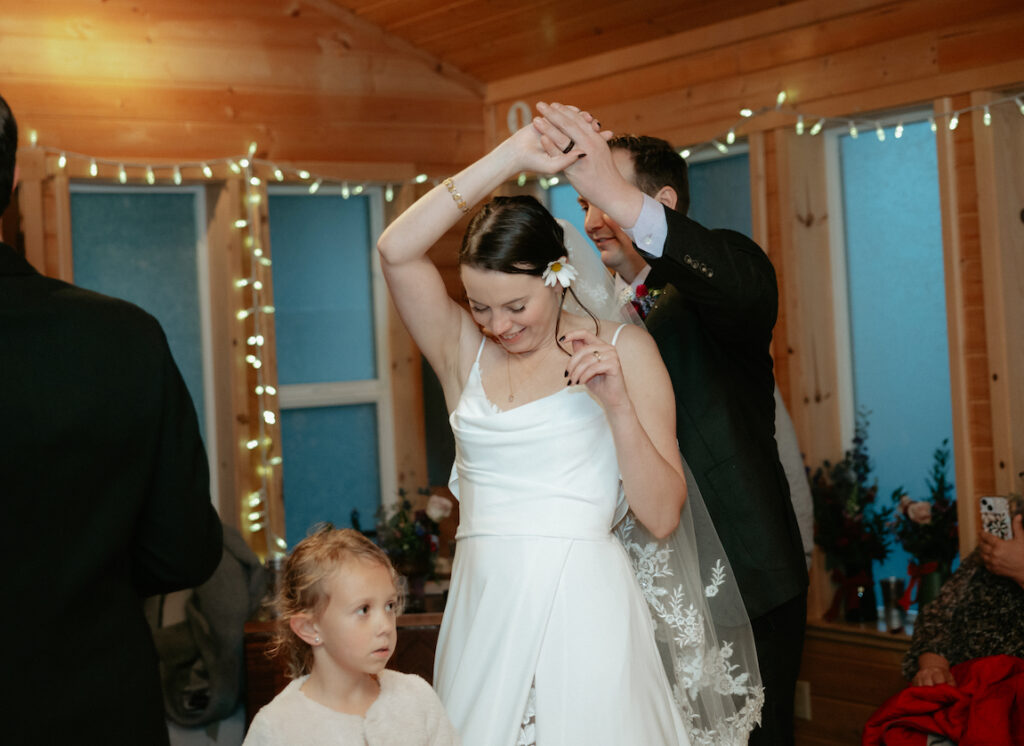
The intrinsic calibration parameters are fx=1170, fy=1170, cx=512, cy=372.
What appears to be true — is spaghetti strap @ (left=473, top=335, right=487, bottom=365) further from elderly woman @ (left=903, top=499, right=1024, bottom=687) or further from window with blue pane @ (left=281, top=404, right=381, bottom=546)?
window with blue pane @ (left=281, top=404, right=381, bottom=546)

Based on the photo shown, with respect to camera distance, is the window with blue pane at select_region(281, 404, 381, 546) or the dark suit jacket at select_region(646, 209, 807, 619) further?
the window with blue pane at select_region(281, 404, 381, 546)

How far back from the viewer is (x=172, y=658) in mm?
3797

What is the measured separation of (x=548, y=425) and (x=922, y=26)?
8.25 feet

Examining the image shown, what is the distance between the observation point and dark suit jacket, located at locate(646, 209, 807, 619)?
7.22 ft

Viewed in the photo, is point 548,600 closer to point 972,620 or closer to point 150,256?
point 972,620

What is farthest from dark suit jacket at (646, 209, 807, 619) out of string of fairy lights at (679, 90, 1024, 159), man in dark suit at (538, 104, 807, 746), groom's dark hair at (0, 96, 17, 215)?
string of fairy lights at (679, 90, 1024, 159)

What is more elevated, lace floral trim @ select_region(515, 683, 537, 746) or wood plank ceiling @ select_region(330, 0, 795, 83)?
wood plank ceiling @ select_region(330, 0, 795, 83)

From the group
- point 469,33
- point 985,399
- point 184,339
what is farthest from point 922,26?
point 184,339

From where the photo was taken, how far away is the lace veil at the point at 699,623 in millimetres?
2127

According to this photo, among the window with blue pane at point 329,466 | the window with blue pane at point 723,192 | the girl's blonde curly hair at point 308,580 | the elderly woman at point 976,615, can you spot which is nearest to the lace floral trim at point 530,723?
the girl's blonde curly hair at point 308,580

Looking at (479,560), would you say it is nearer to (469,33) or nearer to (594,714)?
(594,714)

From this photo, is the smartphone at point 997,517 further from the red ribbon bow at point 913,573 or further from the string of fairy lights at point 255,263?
the string of fairy lights at point 255,263

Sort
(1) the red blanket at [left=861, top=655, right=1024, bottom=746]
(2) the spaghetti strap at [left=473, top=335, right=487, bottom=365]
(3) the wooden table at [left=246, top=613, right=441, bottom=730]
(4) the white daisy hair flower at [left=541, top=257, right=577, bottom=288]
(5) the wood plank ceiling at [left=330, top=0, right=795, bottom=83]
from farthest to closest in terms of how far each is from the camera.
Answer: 1. (5) the wood plank ceiling at [left=330, top=0, right=795, bottom=83]
2. (3) the wooden table at [left=246, top=613, right=441, bottom=730]
3. (1) the red blanket at [left=861, top=655, right=1024, bottom=746]
4. (2) the spaghetti strap at [left=473, top=335, right=487, bottom=365]
5. (4) the white daisy hair flower at [left=541, top=257, right=577, bottom=288]

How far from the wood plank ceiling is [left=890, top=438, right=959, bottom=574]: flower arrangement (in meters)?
1.77
